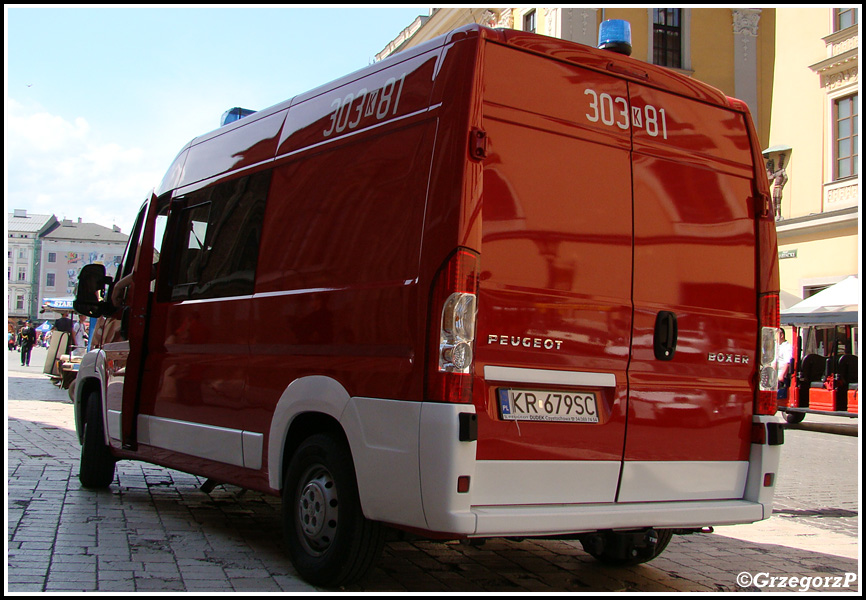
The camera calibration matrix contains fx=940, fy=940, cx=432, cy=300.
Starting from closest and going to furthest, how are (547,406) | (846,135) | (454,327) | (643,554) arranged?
(454,327)
(547,406)
(643,554)
(846,135)

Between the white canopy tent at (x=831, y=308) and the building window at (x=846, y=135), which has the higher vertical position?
the building window at (x=846, y=135)

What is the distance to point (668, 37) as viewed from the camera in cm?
3022

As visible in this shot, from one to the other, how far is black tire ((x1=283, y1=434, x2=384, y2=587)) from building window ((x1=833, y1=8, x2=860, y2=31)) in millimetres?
23786

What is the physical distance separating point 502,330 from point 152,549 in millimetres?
2643

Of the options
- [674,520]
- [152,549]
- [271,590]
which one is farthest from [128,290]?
[674,520]

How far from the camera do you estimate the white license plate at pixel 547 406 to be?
13.5 ft

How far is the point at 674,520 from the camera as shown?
4551 mm

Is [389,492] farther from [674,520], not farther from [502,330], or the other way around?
[674,520]

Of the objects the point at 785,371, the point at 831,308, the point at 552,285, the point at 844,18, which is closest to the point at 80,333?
the point at 785,371

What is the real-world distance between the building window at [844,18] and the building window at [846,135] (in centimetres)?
191

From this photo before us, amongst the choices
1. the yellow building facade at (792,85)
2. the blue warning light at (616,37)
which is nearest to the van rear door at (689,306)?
the blue warning light at (616,37)

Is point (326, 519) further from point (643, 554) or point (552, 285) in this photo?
point (643, 554)

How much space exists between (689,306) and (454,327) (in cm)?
144

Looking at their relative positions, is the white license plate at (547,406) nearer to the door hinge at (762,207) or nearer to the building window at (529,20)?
the door hinge at (762,207)
